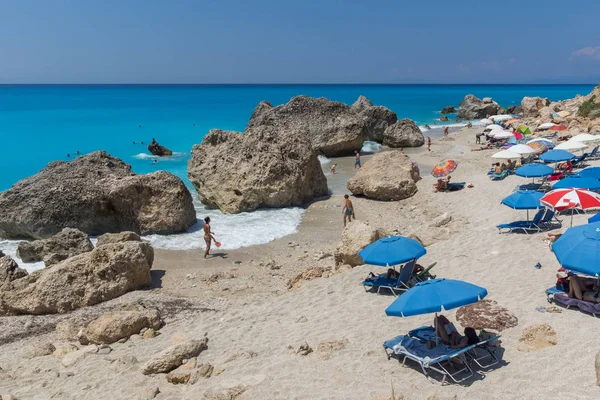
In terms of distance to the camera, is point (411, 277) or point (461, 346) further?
point (411, 277)

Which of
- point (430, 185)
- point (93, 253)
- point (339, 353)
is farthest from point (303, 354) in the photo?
point (430, 185)

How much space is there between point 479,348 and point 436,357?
1.01 meters

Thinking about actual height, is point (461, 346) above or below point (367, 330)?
above

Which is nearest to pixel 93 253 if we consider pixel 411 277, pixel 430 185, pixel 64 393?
pixel 64 393

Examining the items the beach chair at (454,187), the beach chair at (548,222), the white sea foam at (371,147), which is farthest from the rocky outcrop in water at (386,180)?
the white sea foam at (371,147)

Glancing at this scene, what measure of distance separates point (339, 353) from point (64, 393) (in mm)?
4289

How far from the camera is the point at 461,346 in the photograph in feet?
23.4

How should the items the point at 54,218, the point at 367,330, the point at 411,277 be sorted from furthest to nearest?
1. the point at 54,218
2. the point at 411,277
3. the point at 367,330

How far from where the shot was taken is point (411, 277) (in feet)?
34.4

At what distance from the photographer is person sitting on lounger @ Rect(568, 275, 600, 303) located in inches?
328

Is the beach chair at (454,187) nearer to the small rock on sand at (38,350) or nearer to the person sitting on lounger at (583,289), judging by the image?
the person sitting on lounger at (583,289)

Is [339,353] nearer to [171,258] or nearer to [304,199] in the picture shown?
[171,258]

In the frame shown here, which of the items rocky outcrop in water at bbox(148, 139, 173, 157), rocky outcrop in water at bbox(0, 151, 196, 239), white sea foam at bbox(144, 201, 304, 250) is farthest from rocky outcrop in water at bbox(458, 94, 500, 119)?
rocky outcrop in water at bbox(0, 151, 196, 239)

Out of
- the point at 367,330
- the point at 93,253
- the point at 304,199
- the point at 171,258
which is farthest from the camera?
the point at 304,199
